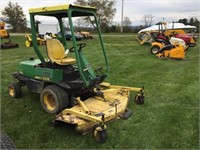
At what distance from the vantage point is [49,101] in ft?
14.2

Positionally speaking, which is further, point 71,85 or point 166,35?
point 166,35

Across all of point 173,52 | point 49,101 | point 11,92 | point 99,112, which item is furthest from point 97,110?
point 173,52

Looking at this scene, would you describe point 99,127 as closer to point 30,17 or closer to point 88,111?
point 88,111

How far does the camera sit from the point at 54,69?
14.1ft

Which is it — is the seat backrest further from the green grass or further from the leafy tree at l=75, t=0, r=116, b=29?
the leafy tree at l=75, t=0, r=116, b=29

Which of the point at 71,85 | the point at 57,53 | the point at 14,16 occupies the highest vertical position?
the point at 14,16

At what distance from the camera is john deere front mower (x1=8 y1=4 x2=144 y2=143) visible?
3695 millimetres

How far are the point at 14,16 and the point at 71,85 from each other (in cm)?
3523

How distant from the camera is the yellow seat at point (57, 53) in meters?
4.45

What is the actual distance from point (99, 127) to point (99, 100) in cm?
112

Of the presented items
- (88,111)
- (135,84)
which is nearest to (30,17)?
(88,111)

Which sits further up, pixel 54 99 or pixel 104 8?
pixel 104 8

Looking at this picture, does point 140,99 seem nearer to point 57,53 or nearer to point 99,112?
point 99,112

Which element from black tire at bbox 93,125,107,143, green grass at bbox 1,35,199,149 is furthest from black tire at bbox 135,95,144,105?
black tire at bbox 93,125,107,143
